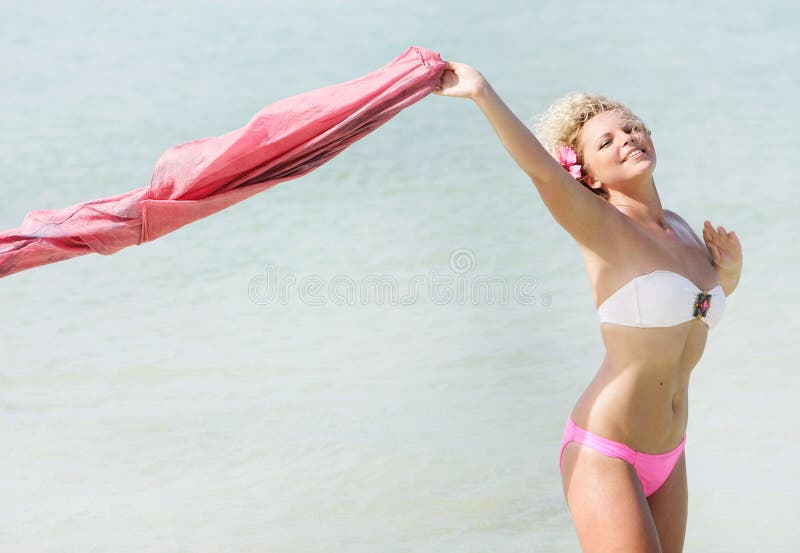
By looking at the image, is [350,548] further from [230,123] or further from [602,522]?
[230,123]

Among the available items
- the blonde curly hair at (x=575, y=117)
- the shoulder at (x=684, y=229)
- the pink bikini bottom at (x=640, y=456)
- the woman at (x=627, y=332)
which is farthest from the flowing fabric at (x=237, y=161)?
the pink bikini bottom at (x=640, y=456)

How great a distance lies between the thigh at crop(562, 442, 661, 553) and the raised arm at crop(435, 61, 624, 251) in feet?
1.67

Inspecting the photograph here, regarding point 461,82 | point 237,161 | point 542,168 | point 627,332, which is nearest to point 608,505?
point 627,332

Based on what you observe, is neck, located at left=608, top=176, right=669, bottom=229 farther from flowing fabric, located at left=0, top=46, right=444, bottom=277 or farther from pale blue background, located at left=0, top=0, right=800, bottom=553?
pale blue background, located at left=0, top=0, right=800, bottom=553

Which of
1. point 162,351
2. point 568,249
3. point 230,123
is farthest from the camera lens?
point 230,123

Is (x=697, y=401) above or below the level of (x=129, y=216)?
below

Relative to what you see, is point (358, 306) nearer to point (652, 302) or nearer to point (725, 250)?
point (725, 250)

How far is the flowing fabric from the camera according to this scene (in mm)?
2623

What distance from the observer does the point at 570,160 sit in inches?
113

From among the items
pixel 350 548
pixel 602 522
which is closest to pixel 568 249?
pixel 350 548

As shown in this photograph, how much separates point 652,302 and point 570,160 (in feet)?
1.54

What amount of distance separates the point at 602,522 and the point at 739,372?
281 cm

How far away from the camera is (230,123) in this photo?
340 inches

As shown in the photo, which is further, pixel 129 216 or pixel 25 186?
pixel 25 186
